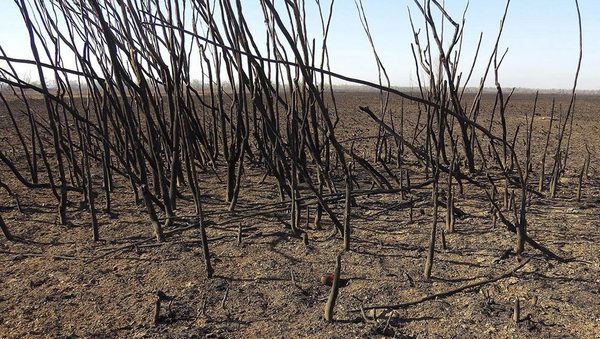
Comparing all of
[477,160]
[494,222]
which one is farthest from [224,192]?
[477,160]

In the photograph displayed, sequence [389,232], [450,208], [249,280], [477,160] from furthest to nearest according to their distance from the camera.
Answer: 1. [477,160]
2. [389,232]
3. [450,208]
4. [249,280]

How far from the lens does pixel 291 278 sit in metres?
1.35

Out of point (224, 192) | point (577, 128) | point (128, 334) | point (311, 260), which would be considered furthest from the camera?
point (577, 128)

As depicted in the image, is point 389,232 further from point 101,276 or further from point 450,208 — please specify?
point 101,276

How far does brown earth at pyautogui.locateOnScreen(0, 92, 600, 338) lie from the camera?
1.11 metres

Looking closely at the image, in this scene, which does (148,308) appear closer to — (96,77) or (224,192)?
(96,77)

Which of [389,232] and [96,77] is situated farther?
[389,232]

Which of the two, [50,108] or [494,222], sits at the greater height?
[50,108]

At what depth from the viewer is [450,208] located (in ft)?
5.24

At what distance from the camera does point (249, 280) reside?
4.43 feet

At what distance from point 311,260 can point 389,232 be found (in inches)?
13.8

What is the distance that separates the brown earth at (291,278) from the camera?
3.65ft

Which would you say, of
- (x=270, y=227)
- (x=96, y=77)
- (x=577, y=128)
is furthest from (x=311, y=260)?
(x=577, y=128)

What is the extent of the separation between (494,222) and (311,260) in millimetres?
622
